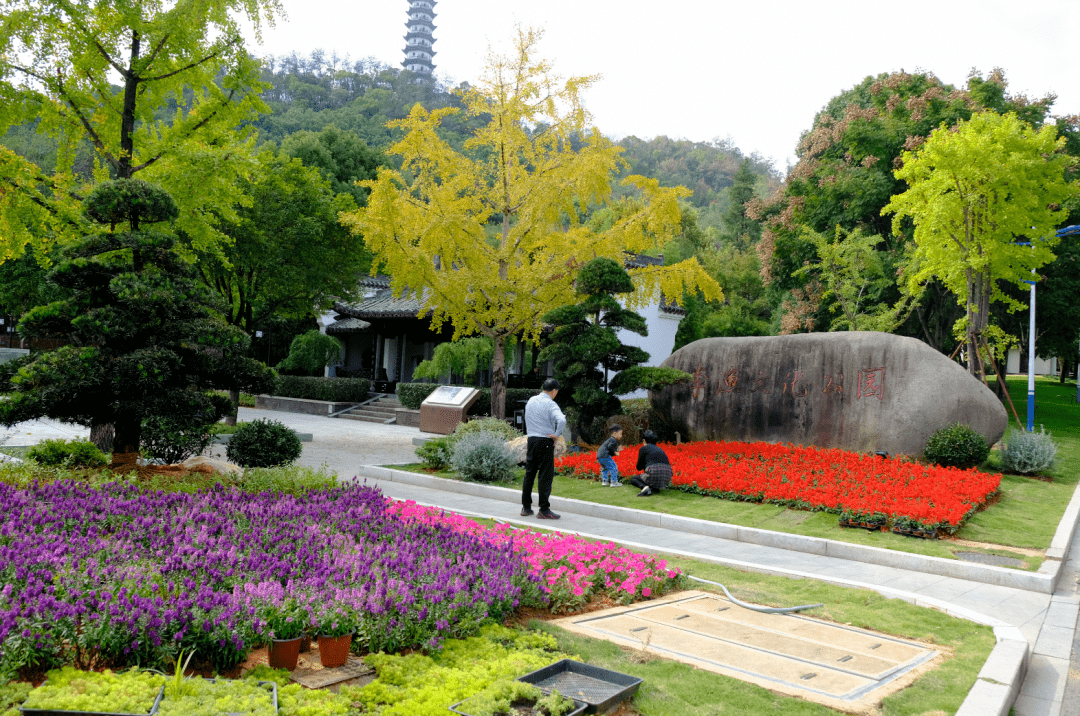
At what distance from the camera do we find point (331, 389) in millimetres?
28109

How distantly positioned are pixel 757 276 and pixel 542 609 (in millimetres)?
36385

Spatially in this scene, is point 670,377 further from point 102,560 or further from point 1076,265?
point 1076,265

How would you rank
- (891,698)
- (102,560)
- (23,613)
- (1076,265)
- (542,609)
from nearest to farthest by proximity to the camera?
(23,613), (891,698), (102,560), (542,609), (1076,265)

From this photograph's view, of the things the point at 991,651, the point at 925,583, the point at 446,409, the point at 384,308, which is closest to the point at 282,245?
the point at 384,308

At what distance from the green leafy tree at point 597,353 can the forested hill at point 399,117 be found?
3824 cm

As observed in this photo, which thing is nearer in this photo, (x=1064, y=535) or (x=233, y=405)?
(x=1064, y=535)

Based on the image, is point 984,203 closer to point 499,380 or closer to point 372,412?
point 499,380

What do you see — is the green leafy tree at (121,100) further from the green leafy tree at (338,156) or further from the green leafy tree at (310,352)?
the green leafy tree at (338,156)

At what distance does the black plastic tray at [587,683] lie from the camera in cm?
343

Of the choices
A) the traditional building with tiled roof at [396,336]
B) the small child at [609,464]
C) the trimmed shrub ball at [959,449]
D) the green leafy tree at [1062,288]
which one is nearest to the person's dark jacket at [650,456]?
the small child at [609,464]

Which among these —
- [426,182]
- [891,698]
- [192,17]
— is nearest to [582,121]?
[426,182]

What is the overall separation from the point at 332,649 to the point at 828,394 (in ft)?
39.7

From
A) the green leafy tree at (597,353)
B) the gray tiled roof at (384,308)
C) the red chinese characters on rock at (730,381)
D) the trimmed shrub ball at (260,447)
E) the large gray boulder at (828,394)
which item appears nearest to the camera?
the trimmed shrub ball at (260,447)

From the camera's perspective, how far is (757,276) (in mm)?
39125
